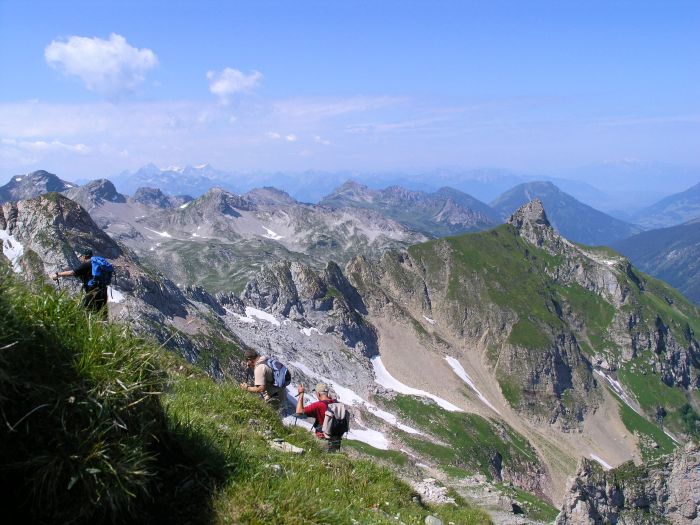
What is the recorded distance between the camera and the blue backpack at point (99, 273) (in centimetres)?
1534

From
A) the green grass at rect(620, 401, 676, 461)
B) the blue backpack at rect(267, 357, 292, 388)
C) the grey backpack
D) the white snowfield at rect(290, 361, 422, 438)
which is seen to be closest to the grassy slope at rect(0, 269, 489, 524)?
the grey backpack

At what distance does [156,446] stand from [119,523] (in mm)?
1299

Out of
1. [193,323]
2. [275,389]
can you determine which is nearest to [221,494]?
[275,389]

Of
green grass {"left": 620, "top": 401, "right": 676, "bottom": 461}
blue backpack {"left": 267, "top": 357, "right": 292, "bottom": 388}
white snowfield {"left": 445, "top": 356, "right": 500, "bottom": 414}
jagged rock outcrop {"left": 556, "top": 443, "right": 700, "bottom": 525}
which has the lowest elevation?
green grass {"left": 620, "top": 401, "right": 676, "bottom": 461}

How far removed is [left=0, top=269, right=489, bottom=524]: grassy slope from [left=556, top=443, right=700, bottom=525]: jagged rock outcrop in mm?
67644

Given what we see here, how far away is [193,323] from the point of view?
139 m

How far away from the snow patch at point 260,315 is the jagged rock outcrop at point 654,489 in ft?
412

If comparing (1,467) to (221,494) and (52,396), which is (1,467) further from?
(221,494)

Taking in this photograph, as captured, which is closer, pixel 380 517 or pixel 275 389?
pixel 380 517

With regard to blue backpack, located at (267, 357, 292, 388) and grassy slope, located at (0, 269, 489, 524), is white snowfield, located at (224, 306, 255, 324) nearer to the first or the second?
blue backpack, located at (267, 357, 292, 388)

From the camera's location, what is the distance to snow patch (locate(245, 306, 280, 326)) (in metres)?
181

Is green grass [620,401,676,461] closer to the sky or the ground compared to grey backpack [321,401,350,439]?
closer to the ground

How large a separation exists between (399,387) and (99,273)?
164388mm

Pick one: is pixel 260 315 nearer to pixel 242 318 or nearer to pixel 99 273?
pixel 242 318
